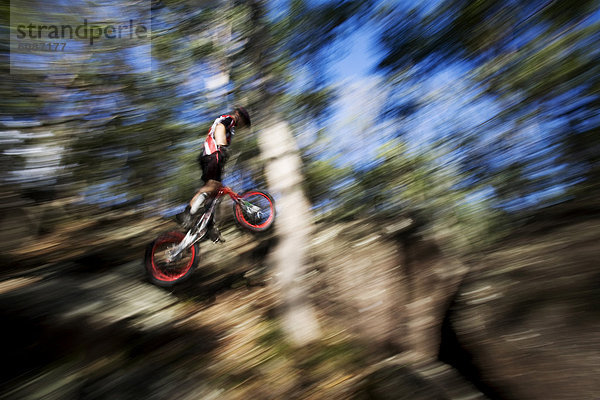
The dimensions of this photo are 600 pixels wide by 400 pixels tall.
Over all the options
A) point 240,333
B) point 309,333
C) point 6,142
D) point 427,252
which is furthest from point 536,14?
point 6,142

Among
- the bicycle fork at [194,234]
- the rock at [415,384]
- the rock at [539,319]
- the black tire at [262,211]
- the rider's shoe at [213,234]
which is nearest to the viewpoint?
the rock at [539,319]

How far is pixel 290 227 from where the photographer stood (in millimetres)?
5000

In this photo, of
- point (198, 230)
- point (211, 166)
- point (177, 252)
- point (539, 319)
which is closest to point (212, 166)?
point (211, 166)

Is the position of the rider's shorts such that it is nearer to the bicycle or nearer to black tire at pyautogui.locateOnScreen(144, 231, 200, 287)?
the bicycle

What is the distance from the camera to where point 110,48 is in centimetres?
636

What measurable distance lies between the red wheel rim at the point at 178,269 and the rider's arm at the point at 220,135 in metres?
1.36

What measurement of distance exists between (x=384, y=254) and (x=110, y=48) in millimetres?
6246

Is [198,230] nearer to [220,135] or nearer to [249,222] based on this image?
[249,222]

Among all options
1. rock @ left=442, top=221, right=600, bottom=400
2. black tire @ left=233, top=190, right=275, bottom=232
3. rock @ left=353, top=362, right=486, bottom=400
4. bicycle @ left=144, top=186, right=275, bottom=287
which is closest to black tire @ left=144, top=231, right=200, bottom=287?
bicycle @ left=144, top=186, right=275, bottom=287

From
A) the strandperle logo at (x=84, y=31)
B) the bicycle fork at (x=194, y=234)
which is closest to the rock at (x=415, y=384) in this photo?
the bicycle fork at (x=194, y=234)

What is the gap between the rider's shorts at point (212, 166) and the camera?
4.52 meters

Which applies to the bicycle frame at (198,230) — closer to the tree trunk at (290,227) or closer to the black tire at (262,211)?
the black tire at (262,211)

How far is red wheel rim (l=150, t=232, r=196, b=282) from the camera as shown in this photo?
4.38 metres

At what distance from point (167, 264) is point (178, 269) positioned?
7.2 inches
